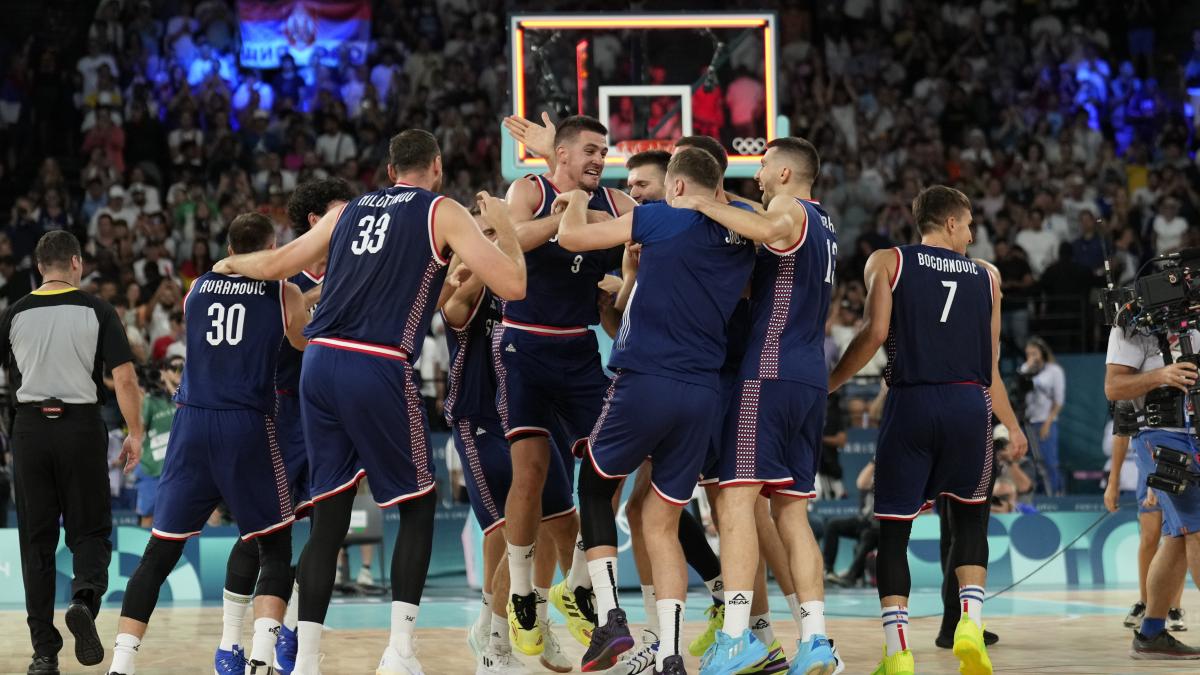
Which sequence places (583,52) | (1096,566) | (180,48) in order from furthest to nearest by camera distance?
(180,48), (1096,566), (583,52)

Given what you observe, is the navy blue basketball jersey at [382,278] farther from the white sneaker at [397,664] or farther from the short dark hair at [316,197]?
Result: the white sneaker at [397,664]

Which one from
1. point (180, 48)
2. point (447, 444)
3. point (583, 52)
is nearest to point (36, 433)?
point (583, 52)

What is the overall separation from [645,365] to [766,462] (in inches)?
31.0

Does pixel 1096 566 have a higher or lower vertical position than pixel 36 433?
lower

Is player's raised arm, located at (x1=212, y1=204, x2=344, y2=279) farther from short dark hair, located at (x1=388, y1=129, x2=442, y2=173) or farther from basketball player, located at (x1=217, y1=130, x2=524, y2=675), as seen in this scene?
short dark hair, located at (x1=388, y1=129, x2=442, y2=173)

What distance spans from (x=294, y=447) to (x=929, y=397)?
3.48m

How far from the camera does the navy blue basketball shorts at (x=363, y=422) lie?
6480mm

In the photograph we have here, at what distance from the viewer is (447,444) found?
15.0 m

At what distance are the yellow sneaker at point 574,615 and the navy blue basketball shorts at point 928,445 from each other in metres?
1.76

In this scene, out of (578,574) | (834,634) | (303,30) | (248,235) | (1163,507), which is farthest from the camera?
(303,30)

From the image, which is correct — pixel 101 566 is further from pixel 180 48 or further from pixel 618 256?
pixel 180 48

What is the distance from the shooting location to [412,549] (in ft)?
21.5

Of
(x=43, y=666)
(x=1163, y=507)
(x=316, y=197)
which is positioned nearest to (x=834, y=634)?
(x=1163, y=507)

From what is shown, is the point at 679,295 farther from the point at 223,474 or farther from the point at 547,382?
the point at 223,474
